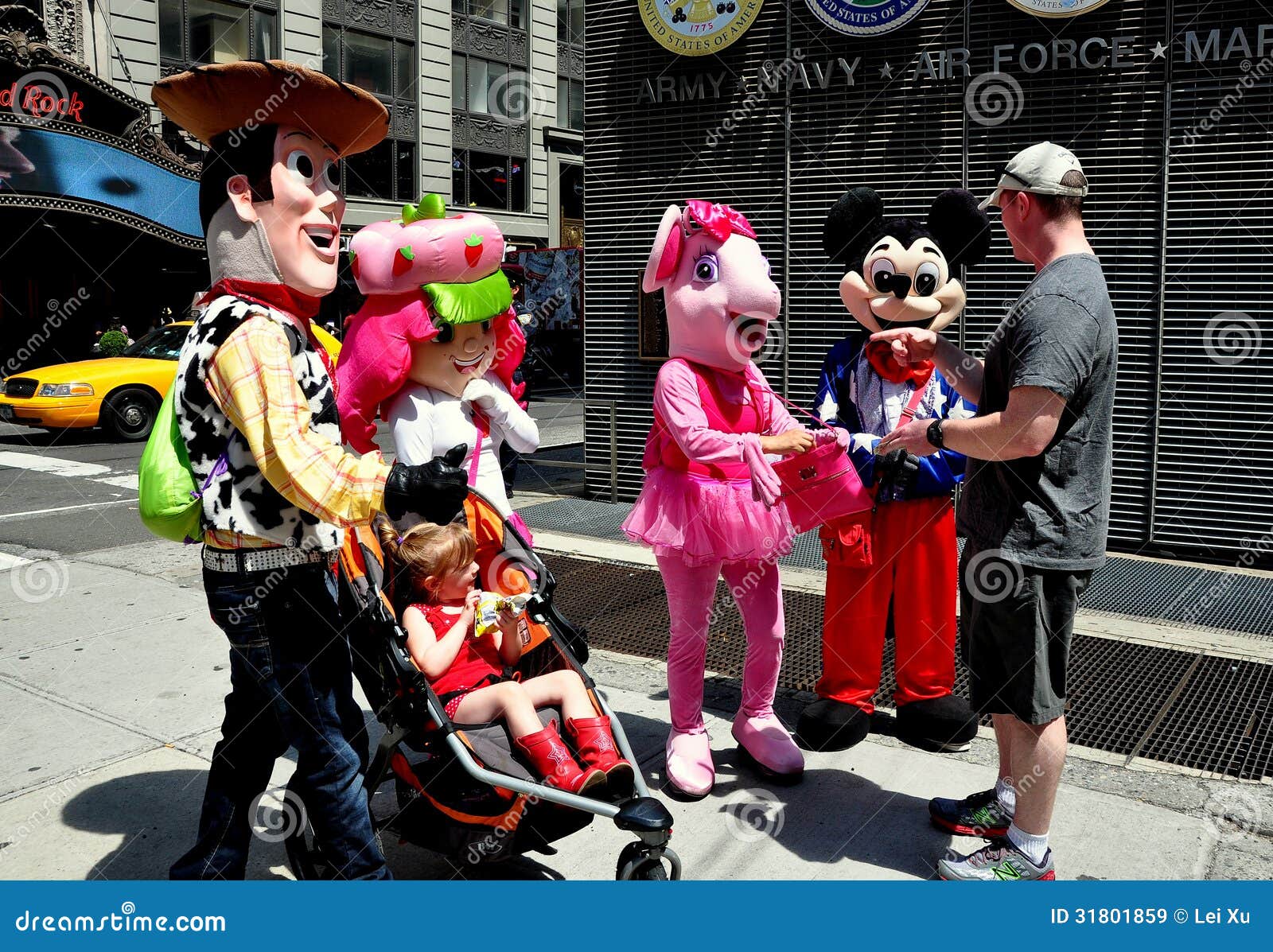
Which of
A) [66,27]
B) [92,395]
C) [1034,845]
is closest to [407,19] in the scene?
[66,27]

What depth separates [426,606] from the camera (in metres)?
3.45

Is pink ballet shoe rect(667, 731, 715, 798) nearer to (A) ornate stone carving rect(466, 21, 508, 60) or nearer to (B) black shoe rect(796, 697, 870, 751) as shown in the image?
(B) black shoe rect(796, 697, 870, 751)

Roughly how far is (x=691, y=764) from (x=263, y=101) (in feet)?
8.73

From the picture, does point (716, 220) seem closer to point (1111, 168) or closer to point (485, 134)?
point (1111, 168)

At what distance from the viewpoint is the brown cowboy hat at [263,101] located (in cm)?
283

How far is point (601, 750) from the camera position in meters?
Answer: 3.18

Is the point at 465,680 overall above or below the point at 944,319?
below

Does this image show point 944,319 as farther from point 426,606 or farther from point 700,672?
point 426,606

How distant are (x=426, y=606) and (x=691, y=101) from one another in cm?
633

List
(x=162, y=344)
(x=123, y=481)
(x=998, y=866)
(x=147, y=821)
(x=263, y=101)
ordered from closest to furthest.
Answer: (x=263, y=101) < (x=998, y=866) < (x=147, y=821) < (x=123, y=481) < (x=162, y=344)

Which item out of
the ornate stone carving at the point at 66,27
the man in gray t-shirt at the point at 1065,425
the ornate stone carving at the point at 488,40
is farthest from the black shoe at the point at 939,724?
the ornate stone carving at the point at 488,40

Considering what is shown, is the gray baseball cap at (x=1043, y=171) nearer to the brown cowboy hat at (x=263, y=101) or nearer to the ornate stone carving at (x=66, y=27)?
the brown cowboy hat at (x=263, y=101)

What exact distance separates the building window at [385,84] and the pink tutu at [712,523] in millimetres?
23888

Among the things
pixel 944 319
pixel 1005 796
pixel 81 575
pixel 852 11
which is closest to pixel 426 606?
pixel 1005 796
